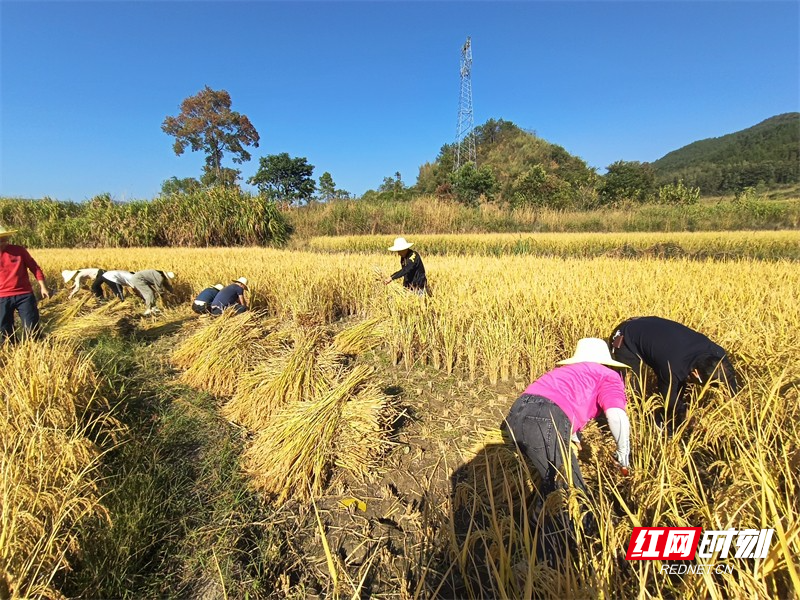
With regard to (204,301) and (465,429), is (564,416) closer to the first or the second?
(465,429)

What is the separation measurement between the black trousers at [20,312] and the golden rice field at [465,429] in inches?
15.0

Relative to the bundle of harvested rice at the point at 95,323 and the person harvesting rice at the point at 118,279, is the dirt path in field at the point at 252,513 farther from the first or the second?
the person harvesting rice at the point at 118,279

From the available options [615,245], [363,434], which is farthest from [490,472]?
[615,245]

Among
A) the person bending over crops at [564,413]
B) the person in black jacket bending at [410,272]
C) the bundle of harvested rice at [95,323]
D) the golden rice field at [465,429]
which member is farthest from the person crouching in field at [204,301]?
the person bending over crops at [564,413]

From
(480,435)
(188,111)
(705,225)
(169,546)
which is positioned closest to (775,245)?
(705,225)

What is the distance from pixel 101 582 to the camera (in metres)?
1.61

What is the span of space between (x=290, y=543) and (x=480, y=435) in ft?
4.41

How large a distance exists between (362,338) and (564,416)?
2708mm

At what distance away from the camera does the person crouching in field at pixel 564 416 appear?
5.75 ft

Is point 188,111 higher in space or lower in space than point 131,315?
→ higher

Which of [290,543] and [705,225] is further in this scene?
[705,225]

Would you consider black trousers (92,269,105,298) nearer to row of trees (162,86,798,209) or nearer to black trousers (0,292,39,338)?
black trousers (0,292,39,338)

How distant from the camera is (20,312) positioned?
12.9 feet

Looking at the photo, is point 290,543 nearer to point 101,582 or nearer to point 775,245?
point 101,582
